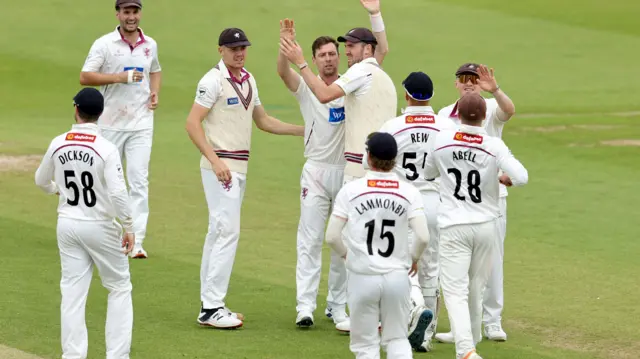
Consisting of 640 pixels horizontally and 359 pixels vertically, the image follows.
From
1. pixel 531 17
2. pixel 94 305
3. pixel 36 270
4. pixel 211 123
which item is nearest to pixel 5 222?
pixel 36 270

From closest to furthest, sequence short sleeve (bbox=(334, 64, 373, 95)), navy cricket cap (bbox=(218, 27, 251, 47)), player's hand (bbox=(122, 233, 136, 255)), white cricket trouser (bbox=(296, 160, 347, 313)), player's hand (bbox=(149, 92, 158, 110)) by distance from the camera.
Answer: player's hand (bbox=(122, 233, 136, 255)) → short sleeve (bbox=(334, 64, 373, 95)) → navy cricket cap (bbox=(218, 27, 251, 47)) → white cricket trouser (bbox=(296, 160, 347, 313)) → player's hand (bbox=(149, 92, 158, 110))

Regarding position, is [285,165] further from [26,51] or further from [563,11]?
[563,11]

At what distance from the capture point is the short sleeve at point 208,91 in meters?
10.3

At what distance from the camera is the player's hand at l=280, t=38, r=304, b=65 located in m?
9.97

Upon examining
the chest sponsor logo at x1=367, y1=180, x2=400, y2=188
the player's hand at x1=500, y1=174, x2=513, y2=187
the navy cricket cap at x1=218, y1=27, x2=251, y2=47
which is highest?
the navy cricket cap at x1=218, y1=27, x2=251, y2=47

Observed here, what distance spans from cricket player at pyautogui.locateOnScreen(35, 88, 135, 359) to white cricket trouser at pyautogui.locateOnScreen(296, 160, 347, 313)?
211 centimetres

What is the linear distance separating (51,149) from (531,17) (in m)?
27.1

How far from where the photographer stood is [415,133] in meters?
9.70

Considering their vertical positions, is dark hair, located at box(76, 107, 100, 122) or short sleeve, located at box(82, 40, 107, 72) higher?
short sleeve, located at box(82, 40, 107, 72)

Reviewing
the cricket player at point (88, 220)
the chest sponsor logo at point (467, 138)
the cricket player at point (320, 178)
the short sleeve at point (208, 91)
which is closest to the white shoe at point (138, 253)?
the cricket player at point (320, 178)

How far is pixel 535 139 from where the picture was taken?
21.2 metres

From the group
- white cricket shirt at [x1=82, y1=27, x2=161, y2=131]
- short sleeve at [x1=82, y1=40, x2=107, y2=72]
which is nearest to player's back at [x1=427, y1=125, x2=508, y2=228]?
white cricket shirt at [x1=82, y1=27, x2=161, y2=131]

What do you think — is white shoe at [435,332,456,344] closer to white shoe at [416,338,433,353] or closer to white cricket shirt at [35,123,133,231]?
white shoe at [416,338,433,353]

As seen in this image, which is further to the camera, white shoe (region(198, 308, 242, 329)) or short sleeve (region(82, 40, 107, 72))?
short sleeve (region(82, 40, 107, 72))
